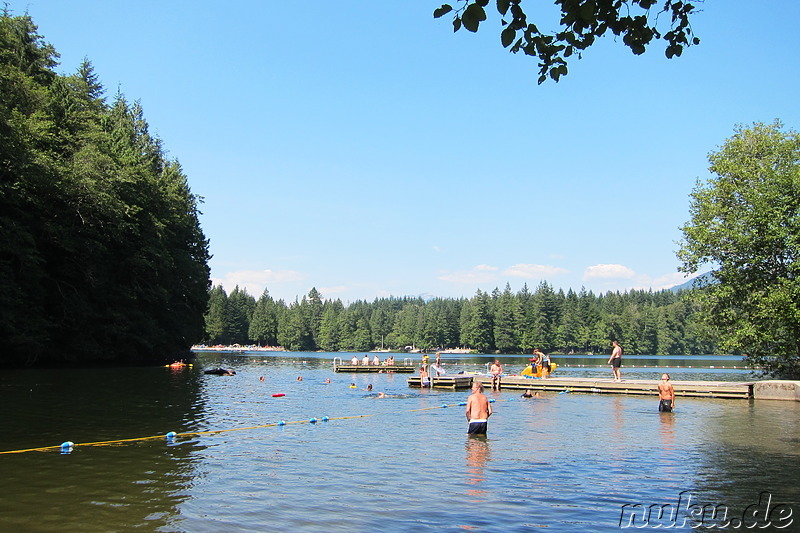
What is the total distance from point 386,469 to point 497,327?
5891 inches

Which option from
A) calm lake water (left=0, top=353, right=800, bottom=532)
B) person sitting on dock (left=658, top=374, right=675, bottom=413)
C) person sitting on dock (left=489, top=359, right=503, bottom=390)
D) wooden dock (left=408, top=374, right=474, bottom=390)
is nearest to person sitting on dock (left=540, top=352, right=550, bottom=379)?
person sitting on dock (left=489, top=359, right=503, bottom=390)

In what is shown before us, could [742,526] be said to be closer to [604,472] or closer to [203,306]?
[604,472]

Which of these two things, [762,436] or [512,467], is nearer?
[512,467]

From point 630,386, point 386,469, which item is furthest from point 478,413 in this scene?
point 630,386

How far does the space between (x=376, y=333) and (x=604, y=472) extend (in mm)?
187442

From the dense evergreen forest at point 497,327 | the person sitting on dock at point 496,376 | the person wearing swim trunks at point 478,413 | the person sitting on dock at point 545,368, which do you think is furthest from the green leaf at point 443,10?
the dense evergreen forest at point 497,327

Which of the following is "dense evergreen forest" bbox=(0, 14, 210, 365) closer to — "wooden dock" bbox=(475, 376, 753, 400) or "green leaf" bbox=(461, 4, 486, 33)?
"wooden dock" bbox=(475, 376, 753, 400)

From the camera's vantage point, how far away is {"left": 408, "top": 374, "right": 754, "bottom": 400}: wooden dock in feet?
107

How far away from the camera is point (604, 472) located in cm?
1358

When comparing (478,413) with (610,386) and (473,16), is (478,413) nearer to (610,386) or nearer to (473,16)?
(473,16)

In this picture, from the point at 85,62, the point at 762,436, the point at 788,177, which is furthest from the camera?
the point at 85,62

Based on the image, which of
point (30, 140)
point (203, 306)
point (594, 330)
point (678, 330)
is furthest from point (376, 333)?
point (30, 140)

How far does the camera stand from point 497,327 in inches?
6329

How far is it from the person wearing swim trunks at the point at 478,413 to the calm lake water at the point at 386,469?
41cm
